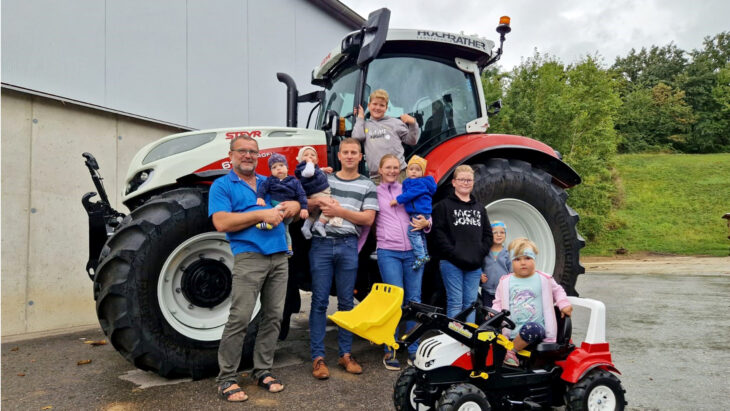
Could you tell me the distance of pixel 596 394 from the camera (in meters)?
2.74

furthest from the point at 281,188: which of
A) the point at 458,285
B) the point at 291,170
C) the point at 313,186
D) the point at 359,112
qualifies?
the point at 458,285

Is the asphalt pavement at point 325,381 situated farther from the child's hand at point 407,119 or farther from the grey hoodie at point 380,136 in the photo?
the child's hand at point 407,119

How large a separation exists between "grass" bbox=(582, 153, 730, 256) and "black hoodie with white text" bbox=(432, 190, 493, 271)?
14.4 metres

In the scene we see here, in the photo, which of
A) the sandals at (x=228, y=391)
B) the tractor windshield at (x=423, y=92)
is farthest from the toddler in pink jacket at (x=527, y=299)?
the tractor windshield at (x=423, y=92)

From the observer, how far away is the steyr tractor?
333 cm

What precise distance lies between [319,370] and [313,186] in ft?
4.40

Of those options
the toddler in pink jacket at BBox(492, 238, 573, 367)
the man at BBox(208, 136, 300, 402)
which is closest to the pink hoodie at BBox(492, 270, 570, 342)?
the toddler in pink jacket at BBox(492, 238, 573, 367)

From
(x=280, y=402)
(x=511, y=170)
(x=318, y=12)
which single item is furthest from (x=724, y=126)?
(x=280, y=402)

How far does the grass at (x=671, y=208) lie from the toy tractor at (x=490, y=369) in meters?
14.9

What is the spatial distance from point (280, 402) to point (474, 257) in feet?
5.73

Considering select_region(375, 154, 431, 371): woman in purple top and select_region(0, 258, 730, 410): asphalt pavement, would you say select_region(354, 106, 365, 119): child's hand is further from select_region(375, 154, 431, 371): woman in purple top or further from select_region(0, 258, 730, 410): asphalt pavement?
select_region(0, 258, 730, 410): asphalt pavement

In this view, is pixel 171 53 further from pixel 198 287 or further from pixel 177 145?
pixel 198 287

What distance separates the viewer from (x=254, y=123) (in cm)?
805

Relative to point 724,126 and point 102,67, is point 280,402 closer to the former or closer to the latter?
point 102,67
